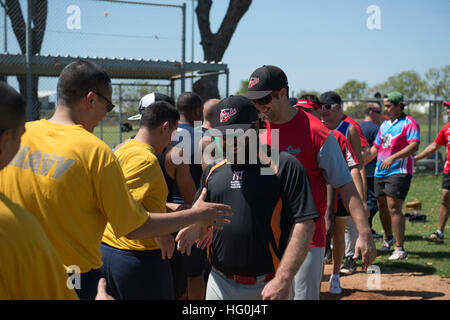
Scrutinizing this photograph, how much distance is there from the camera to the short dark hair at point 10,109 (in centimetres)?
144

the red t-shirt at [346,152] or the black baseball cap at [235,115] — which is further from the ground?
the black baseball cap at [235,115]

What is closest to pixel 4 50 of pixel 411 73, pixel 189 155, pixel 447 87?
pixel 189 155

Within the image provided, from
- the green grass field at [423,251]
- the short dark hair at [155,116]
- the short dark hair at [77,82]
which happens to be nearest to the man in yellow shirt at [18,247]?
the short dark hair at [77,82]

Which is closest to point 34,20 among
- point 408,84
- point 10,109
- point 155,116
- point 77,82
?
point 155,116

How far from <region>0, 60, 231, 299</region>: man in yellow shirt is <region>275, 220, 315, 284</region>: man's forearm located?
0.63m

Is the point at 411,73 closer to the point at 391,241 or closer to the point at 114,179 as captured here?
the point at 391,241

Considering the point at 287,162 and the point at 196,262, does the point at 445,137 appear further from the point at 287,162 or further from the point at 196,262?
the point at 287,162

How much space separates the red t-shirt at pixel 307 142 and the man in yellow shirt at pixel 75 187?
1291mm

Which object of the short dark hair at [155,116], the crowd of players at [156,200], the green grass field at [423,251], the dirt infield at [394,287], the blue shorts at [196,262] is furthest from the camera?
the green grass field at [423,251]

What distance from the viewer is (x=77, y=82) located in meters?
2.59

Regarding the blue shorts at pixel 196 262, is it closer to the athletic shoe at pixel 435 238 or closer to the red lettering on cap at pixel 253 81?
the red lettering on cap at pixel 253 81

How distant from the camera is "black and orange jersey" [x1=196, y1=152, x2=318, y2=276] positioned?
2.73 meters

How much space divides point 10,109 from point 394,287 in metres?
5.91

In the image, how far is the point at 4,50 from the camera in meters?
9.88
